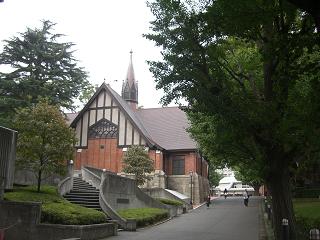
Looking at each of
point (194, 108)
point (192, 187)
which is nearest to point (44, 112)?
point (194, 108)

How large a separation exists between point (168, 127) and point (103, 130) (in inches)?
310

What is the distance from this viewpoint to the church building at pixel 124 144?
45469mm

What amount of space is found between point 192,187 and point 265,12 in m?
38.1

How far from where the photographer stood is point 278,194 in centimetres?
1392

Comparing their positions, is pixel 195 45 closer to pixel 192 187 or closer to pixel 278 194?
pixel 278 194

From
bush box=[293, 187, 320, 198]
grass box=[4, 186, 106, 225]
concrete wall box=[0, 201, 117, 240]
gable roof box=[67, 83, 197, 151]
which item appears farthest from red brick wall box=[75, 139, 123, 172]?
concrete wall box=[0, 201, 117, 240]

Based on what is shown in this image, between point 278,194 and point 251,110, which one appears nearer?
point 251,110

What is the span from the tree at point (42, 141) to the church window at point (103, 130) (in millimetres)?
25094

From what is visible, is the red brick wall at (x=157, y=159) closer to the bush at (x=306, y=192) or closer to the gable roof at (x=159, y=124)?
the gable roof at (x=159, y=124)

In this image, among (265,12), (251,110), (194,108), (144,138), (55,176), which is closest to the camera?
(265,12)

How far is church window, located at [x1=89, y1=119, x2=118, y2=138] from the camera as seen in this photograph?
153 feet

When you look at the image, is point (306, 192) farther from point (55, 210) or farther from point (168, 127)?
point (55, 210)

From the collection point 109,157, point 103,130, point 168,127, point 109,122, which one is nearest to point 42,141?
point 109,122

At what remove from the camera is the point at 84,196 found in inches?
955
